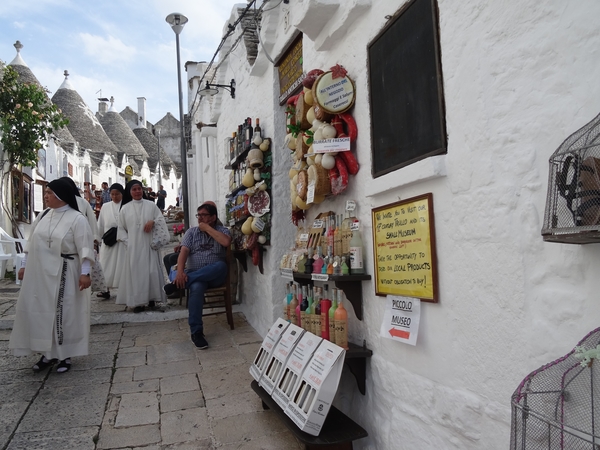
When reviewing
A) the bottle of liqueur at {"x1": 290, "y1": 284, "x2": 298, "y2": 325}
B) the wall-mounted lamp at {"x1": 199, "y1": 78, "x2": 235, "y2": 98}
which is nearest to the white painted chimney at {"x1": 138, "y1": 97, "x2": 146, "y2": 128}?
the wall-mounted lamp at {"x1": 199, "y1": 78, "x2": 235, "y2": 98}

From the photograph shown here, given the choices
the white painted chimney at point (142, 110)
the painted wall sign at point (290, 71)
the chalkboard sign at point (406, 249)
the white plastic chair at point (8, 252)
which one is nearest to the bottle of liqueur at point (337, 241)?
the chalkboard sign at point (406, 249)

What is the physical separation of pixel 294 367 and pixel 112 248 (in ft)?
14.8

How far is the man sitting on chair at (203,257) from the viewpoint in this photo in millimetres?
4977

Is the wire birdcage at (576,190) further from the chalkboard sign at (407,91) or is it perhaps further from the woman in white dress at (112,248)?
the woman in white dress at (112,248)

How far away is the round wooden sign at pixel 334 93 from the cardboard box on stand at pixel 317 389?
4.70 ft

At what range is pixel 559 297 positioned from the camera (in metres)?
1.55

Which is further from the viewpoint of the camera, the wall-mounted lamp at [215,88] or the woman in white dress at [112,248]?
the wall-mounted lamp at [215,88]

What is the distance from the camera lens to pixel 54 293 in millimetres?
3994

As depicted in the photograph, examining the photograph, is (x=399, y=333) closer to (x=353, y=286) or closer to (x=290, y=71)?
(x=353, y=286)

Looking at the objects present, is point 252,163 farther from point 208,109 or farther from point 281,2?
point 208,109

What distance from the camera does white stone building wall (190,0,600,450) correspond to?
1.53 metres

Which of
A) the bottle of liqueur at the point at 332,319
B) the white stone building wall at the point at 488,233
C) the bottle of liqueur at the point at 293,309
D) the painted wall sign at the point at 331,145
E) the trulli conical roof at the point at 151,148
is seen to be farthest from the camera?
the trulli conical roof at the point at 151,148

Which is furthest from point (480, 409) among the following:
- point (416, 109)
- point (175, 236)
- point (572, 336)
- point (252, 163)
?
point (175, 236)

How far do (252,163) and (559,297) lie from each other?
3.63 meters
